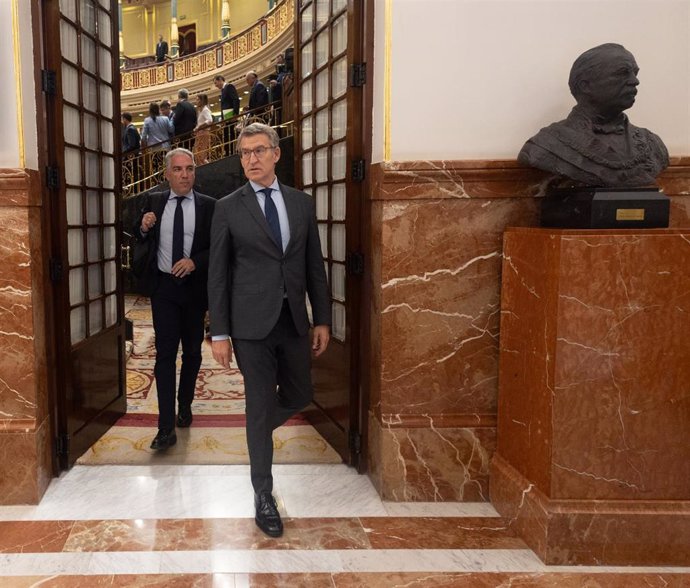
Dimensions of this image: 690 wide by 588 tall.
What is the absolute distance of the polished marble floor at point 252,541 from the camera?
8.54 feet

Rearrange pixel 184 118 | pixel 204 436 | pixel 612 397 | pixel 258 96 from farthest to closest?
pixel 184 118
pixel 258 96
pixel 204 436
pixel 612 397

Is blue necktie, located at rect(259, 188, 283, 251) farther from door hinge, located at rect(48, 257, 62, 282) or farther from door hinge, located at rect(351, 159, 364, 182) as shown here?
door hinge, located at rect(48, 257, 62, 282)

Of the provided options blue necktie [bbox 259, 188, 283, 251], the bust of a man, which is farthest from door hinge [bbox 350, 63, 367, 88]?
the bust of a man

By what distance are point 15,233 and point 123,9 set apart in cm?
2735

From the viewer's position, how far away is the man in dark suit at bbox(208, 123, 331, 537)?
286 cm

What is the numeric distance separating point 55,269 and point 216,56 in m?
19.3

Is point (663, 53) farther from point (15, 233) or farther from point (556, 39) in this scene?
point (15, 233)

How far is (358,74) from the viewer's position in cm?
338

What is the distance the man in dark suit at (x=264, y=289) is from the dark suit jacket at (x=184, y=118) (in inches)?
363

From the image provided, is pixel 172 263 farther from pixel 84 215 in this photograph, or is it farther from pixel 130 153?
pixel 130 153

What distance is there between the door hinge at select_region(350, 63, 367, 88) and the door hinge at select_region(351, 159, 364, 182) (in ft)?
1.25

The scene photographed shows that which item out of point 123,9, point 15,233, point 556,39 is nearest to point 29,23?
point 15,233

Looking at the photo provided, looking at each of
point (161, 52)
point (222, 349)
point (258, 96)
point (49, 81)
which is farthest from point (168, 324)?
point (161, 52)

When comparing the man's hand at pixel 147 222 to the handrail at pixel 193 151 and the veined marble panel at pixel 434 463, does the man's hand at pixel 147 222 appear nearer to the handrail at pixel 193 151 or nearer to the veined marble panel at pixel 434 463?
the veined marble panel at pixel 434 463
